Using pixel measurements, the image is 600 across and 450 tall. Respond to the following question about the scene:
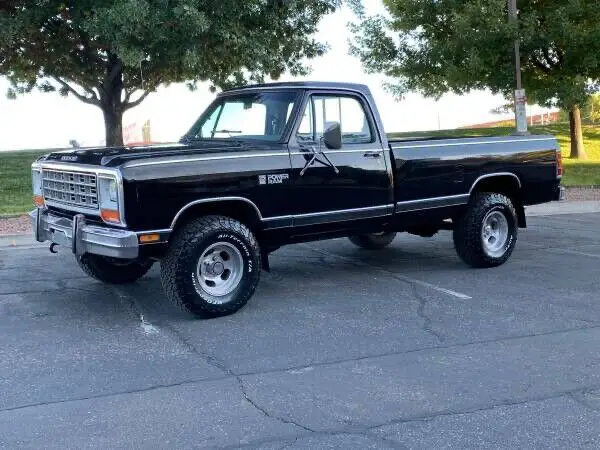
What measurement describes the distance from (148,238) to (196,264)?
487 millimetres

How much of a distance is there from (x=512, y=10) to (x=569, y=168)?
576 cm

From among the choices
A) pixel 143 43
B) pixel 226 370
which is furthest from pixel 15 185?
pixel 226 370

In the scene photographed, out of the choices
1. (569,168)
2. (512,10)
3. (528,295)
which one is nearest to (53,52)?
(512,10)

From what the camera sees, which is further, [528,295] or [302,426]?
[528,295]

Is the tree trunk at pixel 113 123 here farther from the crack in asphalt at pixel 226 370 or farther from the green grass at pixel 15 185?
the crack in asphalt at pixel 226 370

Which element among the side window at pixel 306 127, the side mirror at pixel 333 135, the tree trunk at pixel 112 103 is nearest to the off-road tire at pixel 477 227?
the side mirror at pixel 333 135

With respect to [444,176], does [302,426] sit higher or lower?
lower

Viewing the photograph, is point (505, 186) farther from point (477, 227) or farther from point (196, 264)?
point (196, 264)

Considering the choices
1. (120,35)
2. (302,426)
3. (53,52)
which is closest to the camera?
(302,426)

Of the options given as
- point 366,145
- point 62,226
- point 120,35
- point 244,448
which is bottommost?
point 244,448

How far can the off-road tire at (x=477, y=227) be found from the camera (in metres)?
8.60

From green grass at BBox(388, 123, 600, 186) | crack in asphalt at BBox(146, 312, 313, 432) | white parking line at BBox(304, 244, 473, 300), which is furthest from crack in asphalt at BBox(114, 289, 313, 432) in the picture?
green grass at BBox(388, 123, 600, 186)

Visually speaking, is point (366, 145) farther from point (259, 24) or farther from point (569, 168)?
point (569, 168)

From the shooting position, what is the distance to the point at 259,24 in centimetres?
1745
